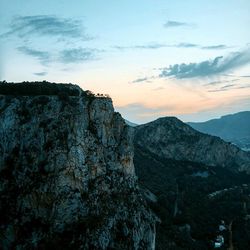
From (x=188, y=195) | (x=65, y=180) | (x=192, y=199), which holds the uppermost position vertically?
(x=65, y=180)

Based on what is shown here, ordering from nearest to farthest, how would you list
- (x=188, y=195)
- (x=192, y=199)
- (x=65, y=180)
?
1. (x=65, y=180)
2. (x=192, y=199)
3. (x=188, y=195)

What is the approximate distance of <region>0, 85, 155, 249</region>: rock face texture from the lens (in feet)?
189

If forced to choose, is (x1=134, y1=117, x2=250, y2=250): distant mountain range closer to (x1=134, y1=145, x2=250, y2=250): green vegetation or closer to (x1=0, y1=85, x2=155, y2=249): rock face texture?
(x1=134, y1=145, x2=250, y2=250): green vegetation

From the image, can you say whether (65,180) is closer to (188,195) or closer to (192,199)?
(192,199)

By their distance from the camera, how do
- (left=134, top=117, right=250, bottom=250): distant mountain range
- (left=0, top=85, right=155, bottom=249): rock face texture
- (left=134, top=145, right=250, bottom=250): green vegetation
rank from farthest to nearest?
(left=134, top=117, right=250, bottom=250): distant mountain range
(left=134, top=145, right=250, bottom=250): green vegetation
(left=0, top=85, right=155, bottom=249): rock face texture

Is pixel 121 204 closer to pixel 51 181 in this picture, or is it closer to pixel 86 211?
pixel 86 211

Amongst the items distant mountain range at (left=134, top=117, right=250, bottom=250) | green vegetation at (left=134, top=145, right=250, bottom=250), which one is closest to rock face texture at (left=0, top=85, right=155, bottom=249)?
distant mountain range at (left=134, top=117, right=250, bottom=250)

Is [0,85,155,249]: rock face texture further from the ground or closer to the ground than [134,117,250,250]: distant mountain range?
further from the ground

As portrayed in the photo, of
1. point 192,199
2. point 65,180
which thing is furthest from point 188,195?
point 65,180

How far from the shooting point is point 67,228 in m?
57.9

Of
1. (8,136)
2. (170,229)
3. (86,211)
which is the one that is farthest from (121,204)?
(170,229)

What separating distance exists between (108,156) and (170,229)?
36664mm

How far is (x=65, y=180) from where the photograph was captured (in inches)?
2367

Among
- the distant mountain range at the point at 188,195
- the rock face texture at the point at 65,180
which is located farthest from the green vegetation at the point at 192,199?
the rock face texture at the point at 65,180
